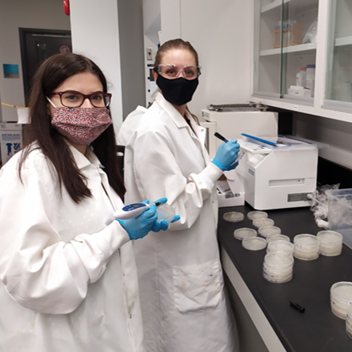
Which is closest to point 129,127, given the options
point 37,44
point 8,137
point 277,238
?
point 277,238

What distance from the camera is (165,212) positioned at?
1.18m

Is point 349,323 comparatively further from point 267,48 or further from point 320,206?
point 267,48

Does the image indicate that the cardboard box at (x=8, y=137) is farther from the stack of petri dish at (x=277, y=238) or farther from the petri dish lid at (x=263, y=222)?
the stack of petri dish at (x=277, y=238)

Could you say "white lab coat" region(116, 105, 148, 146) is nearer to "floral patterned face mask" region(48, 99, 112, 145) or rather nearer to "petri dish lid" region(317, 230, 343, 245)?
"floral patterned face mask" region(48, 99, 112, 145)

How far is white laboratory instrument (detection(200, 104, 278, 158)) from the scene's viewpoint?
1960 mm

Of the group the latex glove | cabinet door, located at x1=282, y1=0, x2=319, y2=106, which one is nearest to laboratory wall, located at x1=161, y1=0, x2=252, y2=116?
cabinet door, located at x1=282, y1=0, x2=319, y2=106

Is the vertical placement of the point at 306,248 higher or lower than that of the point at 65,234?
lower

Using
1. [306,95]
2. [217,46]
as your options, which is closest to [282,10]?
[217,46]

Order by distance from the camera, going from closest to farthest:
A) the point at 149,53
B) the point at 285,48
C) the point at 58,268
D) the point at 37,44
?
1. the point at 58,268
2. the point at 285,48
3. the point at 149,53
4. the point at 37,44

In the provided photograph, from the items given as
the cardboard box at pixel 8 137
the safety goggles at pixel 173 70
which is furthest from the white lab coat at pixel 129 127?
the cardboard box at pixel 8 137

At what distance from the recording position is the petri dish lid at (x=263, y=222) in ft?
4.88

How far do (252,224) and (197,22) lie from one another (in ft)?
4.29

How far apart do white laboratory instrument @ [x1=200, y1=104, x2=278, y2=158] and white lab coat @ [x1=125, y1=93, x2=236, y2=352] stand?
511 millimetres

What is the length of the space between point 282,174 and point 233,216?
1.05 feet
